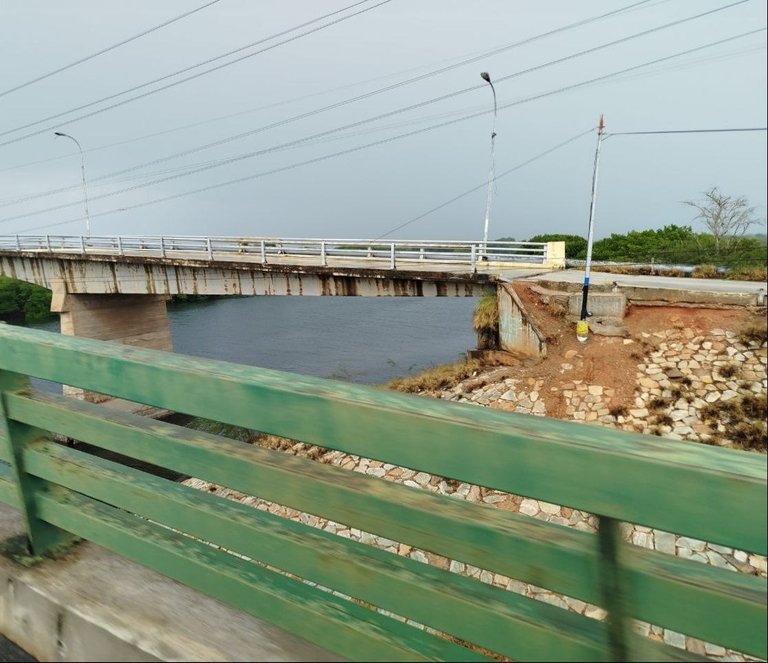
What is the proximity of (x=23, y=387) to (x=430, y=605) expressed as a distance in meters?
1.74

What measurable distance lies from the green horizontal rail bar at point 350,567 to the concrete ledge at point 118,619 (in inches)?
10.1

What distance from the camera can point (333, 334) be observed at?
28.4 metres

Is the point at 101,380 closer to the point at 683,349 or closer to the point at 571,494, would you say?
the point at 571,494

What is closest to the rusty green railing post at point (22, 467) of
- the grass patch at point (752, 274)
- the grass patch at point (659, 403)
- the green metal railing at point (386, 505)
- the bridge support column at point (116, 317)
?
the green metal railing at point (386, 505)

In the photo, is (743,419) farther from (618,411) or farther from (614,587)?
(614,587)

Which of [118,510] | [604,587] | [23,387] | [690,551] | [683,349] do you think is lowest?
[690,551]

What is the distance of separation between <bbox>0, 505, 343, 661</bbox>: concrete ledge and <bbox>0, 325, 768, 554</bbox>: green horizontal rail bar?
0.72 metres

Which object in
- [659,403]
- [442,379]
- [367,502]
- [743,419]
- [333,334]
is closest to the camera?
[367,502]

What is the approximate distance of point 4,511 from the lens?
2512 millimetres

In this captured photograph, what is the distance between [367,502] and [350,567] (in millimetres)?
235

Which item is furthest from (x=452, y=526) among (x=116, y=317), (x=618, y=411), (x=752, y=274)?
(x=116, y=317)

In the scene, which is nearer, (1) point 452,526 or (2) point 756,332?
(1) point 452,526

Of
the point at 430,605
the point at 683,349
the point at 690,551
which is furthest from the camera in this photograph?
the point at 683,349

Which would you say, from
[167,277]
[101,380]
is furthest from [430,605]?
[167,277]
